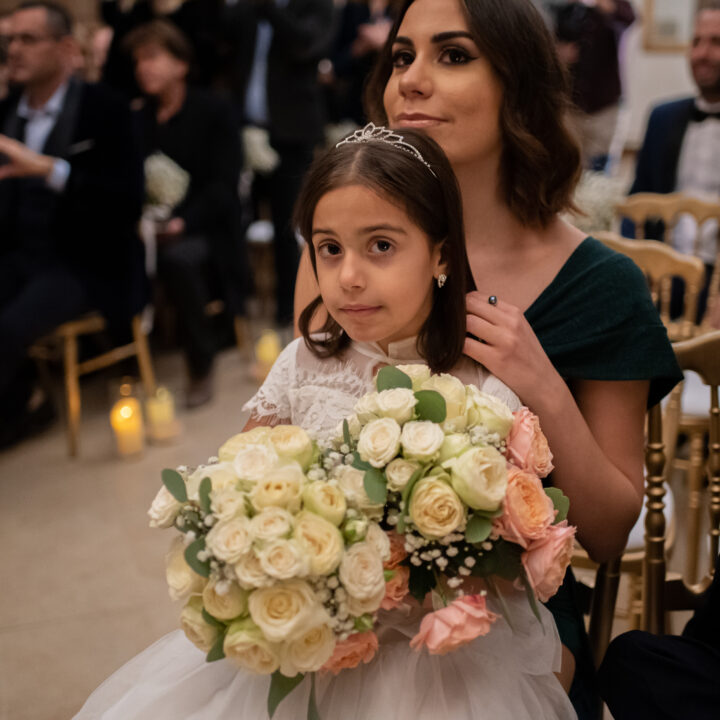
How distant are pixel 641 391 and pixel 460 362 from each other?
0.35 m

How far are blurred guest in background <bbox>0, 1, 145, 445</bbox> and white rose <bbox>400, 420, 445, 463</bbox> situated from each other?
10.2 ft

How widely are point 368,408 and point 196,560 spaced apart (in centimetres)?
30

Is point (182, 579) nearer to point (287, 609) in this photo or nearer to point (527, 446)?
point (287, 609)

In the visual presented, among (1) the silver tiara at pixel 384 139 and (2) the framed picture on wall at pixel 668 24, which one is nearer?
(1) the silver tiara at pixel 384 139

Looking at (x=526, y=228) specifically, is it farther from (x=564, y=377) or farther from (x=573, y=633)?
(x=573, y=633)

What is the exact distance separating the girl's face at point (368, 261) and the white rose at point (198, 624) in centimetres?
48

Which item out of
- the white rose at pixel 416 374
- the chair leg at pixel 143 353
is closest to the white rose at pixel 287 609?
the white rose at pixel 416 374

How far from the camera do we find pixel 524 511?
107 centimetres

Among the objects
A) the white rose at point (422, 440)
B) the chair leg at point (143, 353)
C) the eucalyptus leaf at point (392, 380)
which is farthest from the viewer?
the chair leg at point (143, 353)

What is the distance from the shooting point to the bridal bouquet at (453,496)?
1038 mm

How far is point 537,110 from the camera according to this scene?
1547 mm

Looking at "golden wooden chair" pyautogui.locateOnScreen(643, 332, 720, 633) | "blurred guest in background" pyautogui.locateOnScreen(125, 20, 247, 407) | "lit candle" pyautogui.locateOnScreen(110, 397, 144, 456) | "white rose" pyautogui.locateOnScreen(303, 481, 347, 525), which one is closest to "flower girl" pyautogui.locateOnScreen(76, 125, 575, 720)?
"white rose" pyautogui.locateOnScreen(303, 481, 347, 525)

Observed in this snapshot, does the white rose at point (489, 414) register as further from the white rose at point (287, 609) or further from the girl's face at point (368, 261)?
the white rose at point (287, 609)

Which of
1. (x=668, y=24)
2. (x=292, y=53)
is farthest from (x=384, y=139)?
(x=668, y=24)
